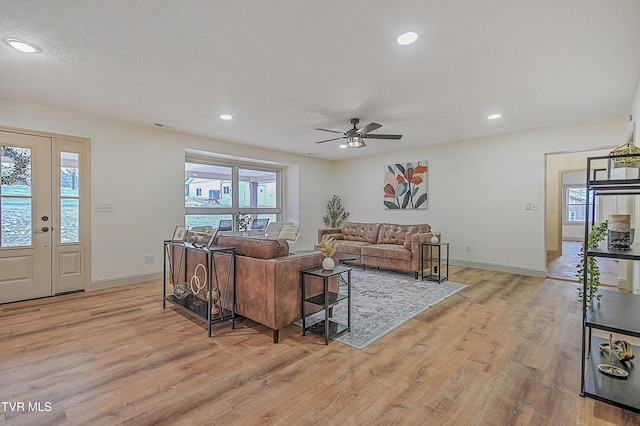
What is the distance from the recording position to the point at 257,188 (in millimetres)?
7289

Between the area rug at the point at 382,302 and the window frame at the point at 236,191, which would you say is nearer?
the area rug at the point at 382,302

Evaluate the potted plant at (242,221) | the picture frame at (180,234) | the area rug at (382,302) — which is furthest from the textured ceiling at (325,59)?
the potted plant at (242,221)

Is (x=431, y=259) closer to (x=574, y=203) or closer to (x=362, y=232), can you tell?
(x=362, y=232)

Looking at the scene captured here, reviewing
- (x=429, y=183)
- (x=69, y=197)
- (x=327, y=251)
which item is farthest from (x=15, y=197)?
(x=429, y=183)

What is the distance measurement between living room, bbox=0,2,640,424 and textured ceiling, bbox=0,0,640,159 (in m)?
0.32

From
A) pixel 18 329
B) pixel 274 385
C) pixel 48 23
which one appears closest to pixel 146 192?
pixel 18 329

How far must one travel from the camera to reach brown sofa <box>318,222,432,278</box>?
5.10 meters

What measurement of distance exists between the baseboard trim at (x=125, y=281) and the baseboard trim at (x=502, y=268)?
5579 mm

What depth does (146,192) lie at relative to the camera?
4879mm

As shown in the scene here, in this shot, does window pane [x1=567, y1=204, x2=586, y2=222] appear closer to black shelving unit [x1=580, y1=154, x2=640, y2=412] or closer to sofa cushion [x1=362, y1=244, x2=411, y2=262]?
sofa cushion [x1=362, y1=244, x2=411, y2=262]

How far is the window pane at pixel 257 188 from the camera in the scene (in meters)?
6.99

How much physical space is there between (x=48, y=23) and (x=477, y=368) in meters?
4.05

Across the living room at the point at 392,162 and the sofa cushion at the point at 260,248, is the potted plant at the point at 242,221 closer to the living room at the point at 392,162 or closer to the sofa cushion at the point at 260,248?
the living room at the point at 392,162

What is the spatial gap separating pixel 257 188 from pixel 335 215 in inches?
85.2
